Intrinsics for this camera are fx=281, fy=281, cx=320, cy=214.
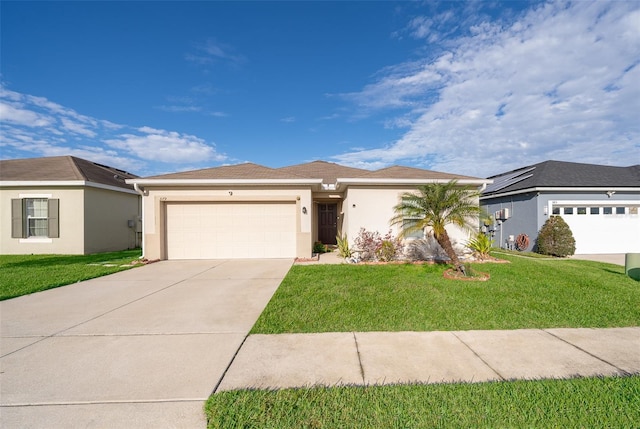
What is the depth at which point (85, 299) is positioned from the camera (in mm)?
6055

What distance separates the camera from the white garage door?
442 inches

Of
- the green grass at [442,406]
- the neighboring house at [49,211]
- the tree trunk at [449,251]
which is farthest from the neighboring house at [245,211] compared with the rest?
the green grass at [442,406]

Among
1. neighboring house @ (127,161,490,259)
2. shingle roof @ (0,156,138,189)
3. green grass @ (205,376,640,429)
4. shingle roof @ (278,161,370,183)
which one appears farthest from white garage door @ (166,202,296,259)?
green grass @ (205,376,640,429)

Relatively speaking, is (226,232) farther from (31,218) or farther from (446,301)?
(31,218)

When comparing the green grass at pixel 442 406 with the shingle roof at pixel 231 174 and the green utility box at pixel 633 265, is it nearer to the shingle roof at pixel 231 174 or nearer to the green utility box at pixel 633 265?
the green utility box at pixel 633 265

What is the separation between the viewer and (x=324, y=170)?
1808 centimetres

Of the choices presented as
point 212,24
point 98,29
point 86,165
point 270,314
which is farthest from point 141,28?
point 270,314

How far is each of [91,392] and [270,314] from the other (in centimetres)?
254

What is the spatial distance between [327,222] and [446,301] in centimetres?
1012

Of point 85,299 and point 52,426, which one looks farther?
point 85,299

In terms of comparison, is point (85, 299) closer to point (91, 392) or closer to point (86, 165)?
point (91, 392)

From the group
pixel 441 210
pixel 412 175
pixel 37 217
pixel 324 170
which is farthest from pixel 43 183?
pixel 441 210

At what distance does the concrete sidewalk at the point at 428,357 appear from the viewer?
3.06 metres

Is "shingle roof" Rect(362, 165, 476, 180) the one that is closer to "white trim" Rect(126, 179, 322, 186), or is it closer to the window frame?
"white trim" Rect(126, 179, 322, 186)
